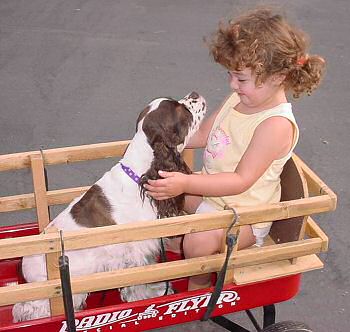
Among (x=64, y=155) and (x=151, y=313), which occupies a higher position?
(x=64, y=155)

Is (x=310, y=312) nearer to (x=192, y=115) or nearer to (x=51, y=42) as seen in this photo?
(x=192, y=115)

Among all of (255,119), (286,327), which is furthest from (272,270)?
(255,119)

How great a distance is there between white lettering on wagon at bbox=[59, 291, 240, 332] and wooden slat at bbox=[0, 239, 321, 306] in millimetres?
107

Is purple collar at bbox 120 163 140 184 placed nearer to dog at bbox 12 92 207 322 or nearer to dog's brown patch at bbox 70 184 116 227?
dog at bbox 12 92 207 322

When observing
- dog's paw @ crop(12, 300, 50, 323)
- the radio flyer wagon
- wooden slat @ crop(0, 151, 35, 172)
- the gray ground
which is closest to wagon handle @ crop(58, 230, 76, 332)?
the radio flyer wagon

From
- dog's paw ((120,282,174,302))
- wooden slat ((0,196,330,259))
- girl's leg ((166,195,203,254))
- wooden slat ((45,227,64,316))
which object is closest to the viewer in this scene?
wooden slat ((0,196,330,259))

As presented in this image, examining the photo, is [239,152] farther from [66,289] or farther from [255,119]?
[66,289]

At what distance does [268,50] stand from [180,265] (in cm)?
87

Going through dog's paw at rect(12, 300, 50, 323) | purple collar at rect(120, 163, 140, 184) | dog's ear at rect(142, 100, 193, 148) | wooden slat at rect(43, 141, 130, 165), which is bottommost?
dog's paw at rect(12, 300, 50, 323)

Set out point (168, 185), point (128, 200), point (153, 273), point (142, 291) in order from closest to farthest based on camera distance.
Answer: point (153, 273), point (168, 185), point (128, 200), point (142, 291)

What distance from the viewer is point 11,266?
2904 millimetres

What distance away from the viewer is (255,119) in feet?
8.44

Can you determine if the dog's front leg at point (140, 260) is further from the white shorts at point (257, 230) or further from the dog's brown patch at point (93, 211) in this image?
the white shorts at point (257, 230)

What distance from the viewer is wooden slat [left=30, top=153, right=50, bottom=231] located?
104 inches
